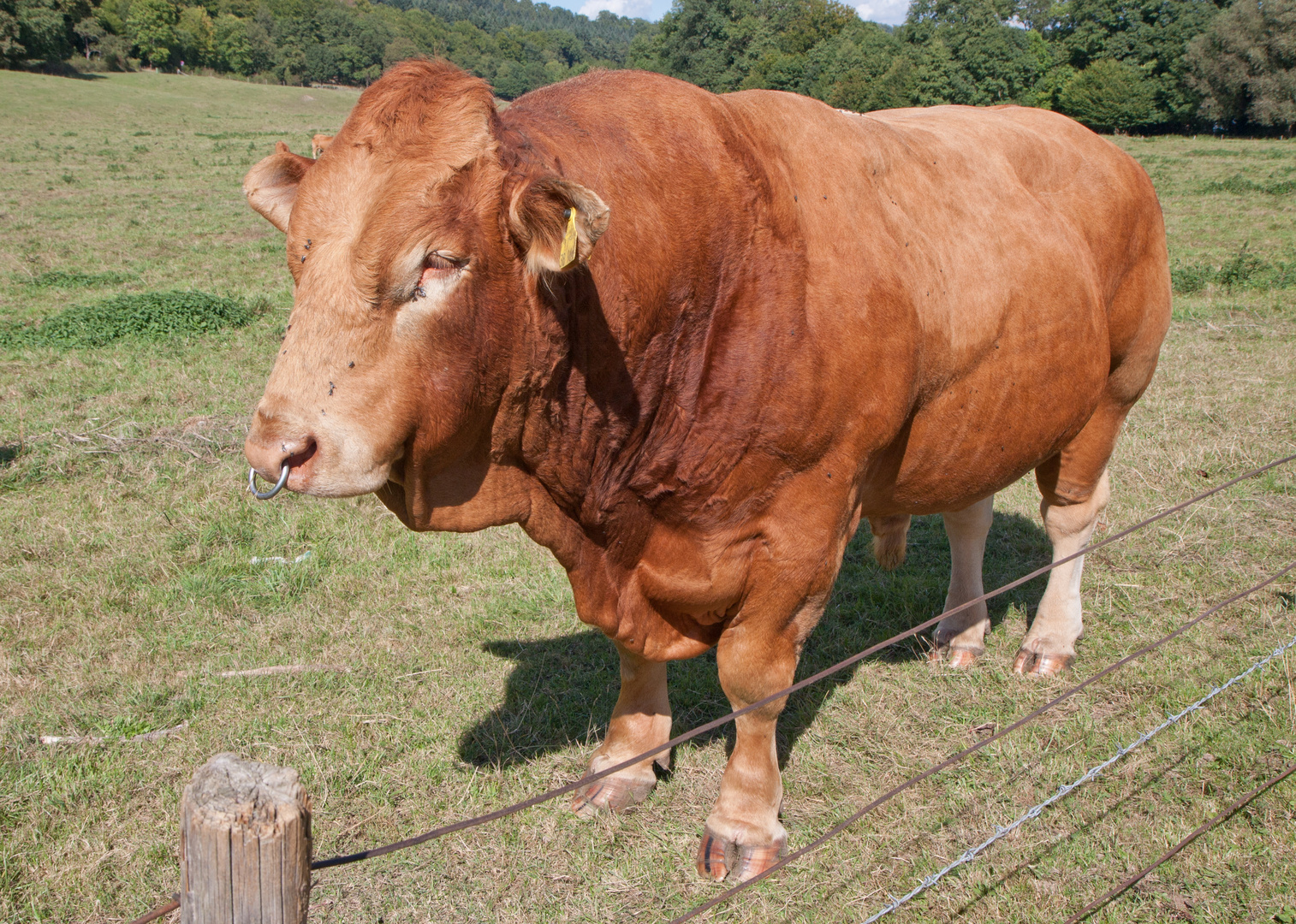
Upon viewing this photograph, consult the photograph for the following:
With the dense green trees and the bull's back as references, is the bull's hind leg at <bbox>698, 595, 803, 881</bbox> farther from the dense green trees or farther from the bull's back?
the dense green trees

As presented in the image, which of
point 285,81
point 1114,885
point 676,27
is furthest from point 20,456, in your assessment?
point 676,27

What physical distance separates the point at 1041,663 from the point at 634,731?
2.00 m

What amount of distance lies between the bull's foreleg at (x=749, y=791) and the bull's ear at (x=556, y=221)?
1469mm

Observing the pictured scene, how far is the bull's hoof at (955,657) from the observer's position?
14.4 ft

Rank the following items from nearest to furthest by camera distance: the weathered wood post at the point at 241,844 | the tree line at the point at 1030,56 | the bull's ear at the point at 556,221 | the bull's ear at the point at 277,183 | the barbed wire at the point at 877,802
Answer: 1. the weathered wood post at the point at 241,844
2. the bull's ear at the point at 556,221
3. the barbed wire at the point at 877,802
4. the bull's ear at the point at 277,183
5. the tree line at the point at 1030,56

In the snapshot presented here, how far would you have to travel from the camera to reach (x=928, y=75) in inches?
2108

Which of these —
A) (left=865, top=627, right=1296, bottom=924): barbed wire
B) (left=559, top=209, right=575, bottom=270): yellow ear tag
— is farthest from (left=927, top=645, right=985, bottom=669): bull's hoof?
(left=559, top=209, right=575, bottom=270): yellow ear tag

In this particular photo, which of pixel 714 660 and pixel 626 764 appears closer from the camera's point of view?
pixel 626 764

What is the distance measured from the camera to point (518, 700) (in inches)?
160

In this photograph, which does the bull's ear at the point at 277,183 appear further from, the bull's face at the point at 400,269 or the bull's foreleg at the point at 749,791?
the bull's foreleg at the point at 749,791

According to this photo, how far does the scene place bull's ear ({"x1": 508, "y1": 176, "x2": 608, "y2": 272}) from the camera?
193 cm

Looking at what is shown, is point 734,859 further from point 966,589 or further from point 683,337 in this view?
point 966,589

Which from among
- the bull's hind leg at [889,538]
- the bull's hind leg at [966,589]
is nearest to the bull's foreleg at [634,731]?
the bull's hind leg at [889,538]

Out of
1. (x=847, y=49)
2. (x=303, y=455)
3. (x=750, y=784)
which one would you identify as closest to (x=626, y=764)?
(x=303, y=455)
